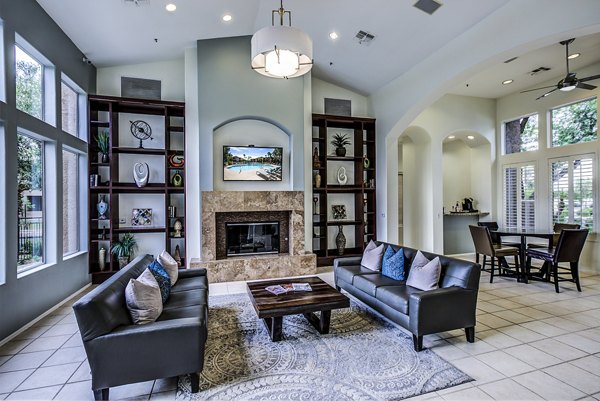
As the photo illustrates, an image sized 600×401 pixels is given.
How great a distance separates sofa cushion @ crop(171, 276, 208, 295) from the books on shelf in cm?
81

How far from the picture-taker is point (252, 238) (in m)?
6.30

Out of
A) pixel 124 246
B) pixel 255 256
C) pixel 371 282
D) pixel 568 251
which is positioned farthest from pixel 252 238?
pixel 568 251

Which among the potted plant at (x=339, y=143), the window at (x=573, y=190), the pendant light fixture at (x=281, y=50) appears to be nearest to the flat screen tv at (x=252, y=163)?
the potted plant at (x=339, y=143)

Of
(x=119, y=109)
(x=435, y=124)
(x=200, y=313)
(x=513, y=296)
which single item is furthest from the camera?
(x=435, y=124)

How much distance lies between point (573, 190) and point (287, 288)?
249 inches

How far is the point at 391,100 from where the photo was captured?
256 inches

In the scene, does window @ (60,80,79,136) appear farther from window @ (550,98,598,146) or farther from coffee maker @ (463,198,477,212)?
window @ (550,98,598,146)

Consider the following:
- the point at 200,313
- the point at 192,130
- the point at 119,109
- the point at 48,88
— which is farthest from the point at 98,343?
the point at 119,109

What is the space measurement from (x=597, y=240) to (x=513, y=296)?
109 inches

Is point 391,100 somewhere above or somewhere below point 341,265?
above

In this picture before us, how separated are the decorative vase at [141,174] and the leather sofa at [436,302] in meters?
4.50

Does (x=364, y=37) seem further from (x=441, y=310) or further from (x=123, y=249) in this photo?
(x=123, y=249)

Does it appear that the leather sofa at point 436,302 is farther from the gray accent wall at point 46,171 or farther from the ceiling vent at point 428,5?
the gray accent wall at point 46,171

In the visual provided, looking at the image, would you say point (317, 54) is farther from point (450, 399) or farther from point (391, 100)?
point (450, 399)
